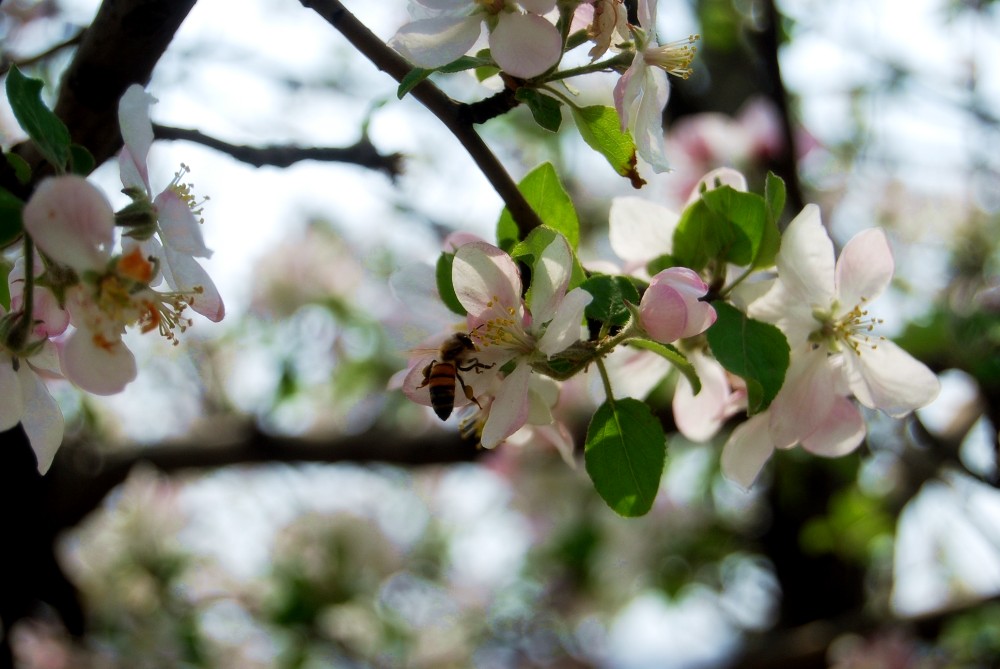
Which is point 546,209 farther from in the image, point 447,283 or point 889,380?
point 889,380

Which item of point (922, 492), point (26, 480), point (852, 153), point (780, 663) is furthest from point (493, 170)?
point (852, 153)

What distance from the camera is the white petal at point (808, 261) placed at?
816 millimetres

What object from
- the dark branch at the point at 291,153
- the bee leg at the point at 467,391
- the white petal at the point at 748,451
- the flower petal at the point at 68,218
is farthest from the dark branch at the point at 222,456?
the flower petal at the point at 68,218

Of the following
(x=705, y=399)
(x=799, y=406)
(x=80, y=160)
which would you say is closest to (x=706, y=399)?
(x=705, y=399)

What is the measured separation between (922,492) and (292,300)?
75.2 inches

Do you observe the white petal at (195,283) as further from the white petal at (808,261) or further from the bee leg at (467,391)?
the white petal at (808,261)

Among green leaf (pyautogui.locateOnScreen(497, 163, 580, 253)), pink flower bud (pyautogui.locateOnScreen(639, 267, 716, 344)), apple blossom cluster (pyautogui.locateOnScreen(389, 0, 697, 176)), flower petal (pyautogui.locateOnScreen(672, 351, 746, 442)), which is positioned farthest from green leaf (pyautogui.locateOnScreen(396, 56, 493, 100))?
flower petal (pyautogui.locateOnScreen(672, 351, 746, 442))

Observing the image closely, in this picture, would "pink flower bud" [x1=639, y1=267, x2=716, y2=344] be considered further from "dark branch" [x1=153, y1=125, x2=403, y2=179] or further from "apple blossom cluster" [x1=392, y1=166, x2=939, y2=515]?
"dark branch" [x1=153, y1=125, x2=403, y2=179]

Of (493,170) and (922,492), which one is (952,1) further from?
(493,170)

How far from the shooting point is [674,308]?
2.28 ft

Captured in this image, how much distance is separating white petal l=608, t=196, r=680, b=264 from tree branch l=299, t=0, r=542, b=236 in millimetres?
117

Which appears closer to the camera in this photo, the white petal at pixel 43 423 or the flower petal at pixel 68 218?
the flower petal at pixel 68 218

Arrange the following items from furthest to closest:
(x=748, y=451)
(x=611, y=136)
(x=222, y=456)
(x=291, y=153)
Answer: (x=222, y=456) < (x=291, y=153) < (x=748, y=451) < (x=611, y=136)

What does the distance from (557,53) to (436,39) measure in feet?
0.30
